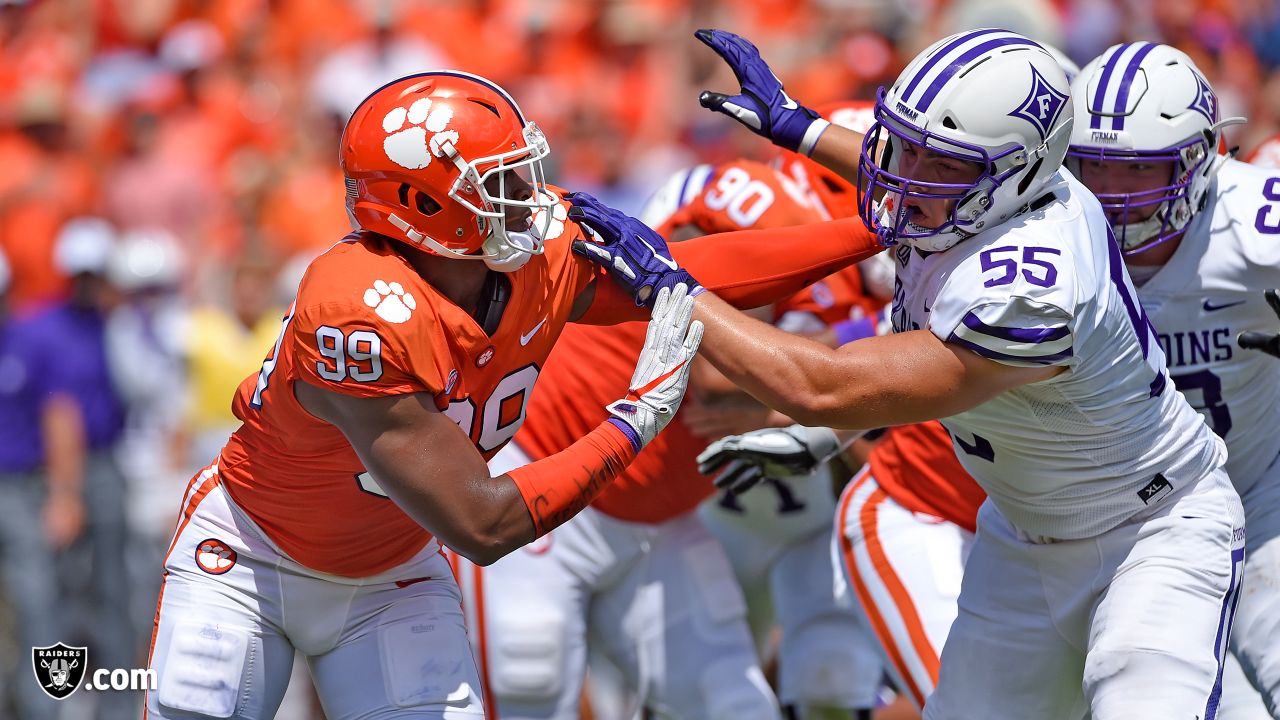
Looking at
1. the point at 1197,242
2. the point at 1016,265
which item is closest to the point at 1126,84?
the point at 1197,242

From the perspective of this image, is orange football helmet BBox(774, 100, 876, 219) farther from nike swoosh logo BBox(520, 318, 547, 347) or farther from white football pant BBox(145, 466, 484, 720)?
white football pant BBox(145, 466, 484, 720)

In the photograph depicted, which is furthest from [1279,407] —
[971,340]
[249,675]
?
[249,675]

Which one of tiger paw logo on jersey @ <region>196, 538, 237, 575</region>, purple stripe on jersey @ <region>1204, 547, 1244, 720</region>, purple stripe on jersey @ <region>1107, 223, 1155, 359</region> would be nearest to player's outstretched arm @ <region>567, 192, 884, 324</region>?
purple stripe on jersey @ <region>1107, 223, 1155, 359</region>

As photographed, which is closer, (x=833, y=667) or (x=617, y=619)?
(x=617, y=619)

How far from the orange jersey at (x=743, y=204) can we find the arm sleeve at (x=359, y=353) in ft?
5.26

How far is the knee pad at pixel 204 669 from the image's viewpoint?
3453 mm

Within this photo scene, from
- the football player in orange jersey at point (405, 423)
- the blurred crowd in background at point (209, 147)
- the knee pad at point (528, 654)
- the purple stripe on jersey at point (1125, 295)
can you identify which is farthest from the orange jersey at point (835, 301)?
the blurred crowd in background at point (209, 147)

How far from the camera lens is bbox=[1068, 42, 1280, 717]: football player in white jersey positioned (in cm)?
395

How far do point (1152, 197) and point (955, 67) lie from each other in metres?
0.81

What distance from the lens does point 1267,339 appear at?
3.92 meters

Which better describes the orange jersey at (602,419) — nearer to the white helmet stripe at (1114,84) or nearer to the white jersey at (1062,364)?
the white jersey at (1062,364)

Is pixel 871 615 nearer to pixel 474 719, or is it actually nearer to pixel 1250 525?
pixel 1250 525

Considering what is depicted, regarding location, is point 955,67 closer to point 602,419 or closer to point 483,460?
point 483,460

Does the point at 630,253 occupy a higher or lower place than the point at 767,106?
lower
